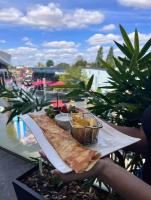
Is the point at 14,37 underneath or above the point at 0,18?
underneath

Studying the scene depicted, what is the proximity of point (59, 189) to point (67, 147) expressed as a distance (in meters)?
0.86

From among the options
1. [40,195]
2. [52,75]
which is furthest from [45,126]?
[52,75]

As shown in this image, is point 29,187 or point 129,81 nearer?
point 129,81

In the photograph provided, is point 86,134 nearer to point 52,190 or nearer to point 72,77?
point 72,77

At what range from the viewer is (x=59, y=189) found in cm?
145

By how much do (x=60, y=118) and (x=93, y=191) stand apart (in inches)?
28.0

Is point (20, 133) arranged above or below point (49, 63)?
below

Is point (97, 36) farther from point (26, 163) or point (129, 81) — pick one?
point (26, 163)

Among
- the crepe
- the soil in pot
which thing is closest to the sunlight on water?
the soil in pot

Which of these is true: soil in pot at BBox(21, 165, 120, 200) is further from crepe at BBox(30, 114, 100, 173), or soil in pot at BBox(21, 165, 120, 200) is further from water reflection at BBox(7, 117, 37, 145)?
water reflection at BBox(7, 117, 37, 145)

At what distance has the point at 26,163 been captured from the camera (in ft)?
8.15

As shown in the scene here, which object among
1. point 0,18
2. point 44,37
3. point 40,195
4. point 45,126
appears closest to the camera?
point 45,126

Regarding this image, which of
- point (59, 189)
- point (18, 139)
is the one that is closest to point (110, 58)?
point (59, 189)

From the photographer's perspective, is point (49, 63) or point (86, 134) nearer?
point (86, 134)
